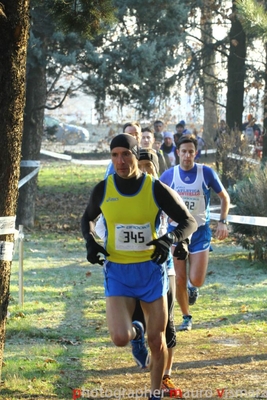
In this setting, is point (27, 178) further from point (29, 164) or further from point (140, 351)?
point (140, 351)

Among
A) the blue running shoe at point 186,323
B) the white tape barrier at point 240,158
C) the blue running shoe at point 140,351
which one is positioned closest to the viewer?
the blue running shoe at point 140,351

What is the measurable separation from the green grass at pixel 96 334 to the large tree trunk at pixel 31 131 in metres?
3.58

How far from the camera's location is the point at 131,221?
20.8 feet

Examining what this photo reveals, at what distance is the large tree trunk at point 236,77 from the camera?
2477 centimetres

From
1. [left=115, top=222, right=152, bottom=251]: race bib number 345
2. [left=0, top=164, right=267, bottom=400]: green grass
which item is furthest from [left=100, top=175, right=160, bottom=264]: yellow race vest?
[left=0, top=164, right=267, bottom=400]: green grass

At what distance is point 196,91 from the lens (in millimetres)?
26641

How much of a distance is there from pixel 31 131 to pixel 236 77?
760cm

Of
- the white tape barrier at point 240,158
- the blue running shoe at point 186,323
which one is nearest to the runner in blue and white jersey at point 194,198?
the blue running shoe at point 186,323

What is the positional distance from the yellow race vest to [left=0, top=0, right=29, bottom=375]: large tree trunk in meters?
0.73

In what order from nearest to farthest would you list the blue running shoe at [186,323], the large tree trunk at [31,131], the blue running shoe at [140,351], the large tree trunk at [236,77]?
the blue running shoe at [140,351] < the blue running shoe at [186,323] < the large tree trunk at [31,131] < the large tree trunk at [236,77]

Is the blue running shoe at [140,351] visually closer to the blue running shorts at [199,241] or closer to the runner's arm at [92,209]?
Result: the runner's arm at [92,209]

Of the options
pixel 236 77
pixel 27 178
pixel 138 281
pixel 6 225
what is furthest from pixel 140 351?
pixel 236 77

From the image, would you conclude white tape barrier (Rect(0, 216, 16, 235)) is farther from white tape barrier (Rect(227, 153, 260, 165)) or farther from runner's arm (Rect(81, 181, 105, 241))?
white tape barrier (Rect(227, 153, 260, 165))

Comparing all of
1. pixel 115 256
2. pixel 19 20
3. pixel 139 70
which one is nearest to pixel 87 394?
pixel 115 256
